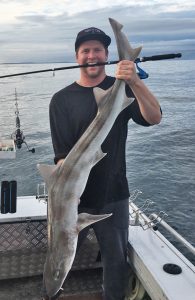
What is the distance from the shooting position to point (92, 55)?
158 inches

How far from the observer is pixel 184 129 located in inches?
984

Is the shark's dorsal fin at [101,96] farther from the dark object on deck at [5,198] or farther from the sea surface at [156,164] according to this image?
the sea surface at [156,164]

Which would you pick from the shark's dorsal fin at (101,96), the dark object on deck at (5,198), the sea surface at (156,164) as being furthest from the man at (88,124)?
the sea surface at (156,164)

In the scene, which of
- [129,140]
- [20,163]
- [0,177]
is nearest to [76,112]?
[0,177]

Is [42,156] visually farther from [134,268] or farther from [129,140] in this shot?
[134,268]

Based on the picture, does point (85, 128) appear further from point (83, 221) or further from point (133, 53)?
point (83, 221)

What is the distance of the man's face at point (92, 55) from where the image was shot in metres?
4.00

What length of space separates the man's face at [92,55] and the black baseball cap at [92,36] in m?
0.04

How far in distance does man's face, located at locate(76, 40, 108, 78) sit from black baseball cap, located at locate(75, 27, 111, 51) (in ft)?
0.12

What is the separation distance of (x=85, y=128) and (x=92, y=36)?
97 cm

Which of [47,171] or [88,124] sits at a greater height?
[88,124]

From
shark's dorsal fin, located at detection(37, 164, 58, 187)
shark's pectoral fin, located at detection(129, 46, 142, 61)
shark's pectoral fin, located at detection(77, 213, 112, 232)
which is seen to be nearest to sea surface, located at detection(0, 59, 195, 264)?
shark's pectoral fin, located at detection(129, 46, 142, 61)

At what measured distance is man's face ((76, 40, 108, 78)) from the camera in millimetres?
4004

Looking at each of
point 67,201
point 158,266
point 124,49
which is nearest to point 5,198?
point 158,266
